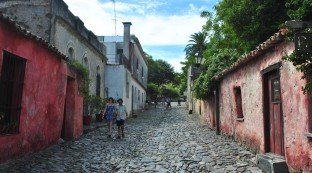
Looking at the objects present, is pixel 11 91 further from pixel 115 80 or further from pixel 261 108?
pixel 115 80

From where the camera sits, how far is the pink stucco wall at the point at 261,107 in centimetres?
700

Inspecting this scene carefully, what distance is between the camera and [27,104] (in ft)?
29.7

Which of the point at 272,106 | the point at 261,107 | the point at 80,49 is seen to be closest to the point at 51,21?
the point at 80,49

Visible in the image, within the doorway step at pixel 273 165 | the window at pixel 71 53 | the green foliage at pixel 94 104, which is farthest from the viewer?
the green foliage at pixel 94 104

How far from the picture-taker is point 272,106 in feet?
30.2

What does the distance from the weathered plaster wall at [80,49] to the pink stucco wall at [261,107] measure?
696 centimetres

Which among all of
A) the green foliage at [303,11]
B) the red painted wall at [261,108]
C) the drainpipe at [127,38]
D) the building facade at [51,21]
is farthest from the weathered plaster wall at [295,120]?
the drainpipe at [127,38]

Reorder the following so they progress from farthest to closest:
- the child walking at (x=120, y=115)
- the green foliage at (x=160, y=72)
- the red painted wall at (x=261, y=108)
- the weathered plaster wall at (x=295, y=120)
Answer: the green foliage at (x=160, y=72) → the child walking at (x=120, y=115) → the red painted wall at (x=261, y=108) → the weathered plaster wall at (x=295, y=120)

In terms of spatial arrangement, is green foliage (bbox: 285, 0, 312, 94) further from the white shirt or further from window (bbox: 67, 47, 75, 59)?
A: window (bbox: 67, 47, 75, 59)

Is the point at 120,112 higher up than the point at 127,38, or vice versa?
the point at 127,38

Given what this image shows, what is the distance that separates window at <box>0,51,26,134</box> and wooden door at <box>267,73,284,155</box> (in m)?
6.07

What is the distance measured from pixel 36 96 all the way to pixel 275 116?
609cm

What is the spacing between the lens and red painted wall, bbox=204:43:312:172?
6.98m

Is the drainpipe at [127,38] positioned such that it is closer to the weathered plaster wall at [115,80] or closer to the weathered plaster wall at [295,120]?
the weathered plaster wall at [115,80]
